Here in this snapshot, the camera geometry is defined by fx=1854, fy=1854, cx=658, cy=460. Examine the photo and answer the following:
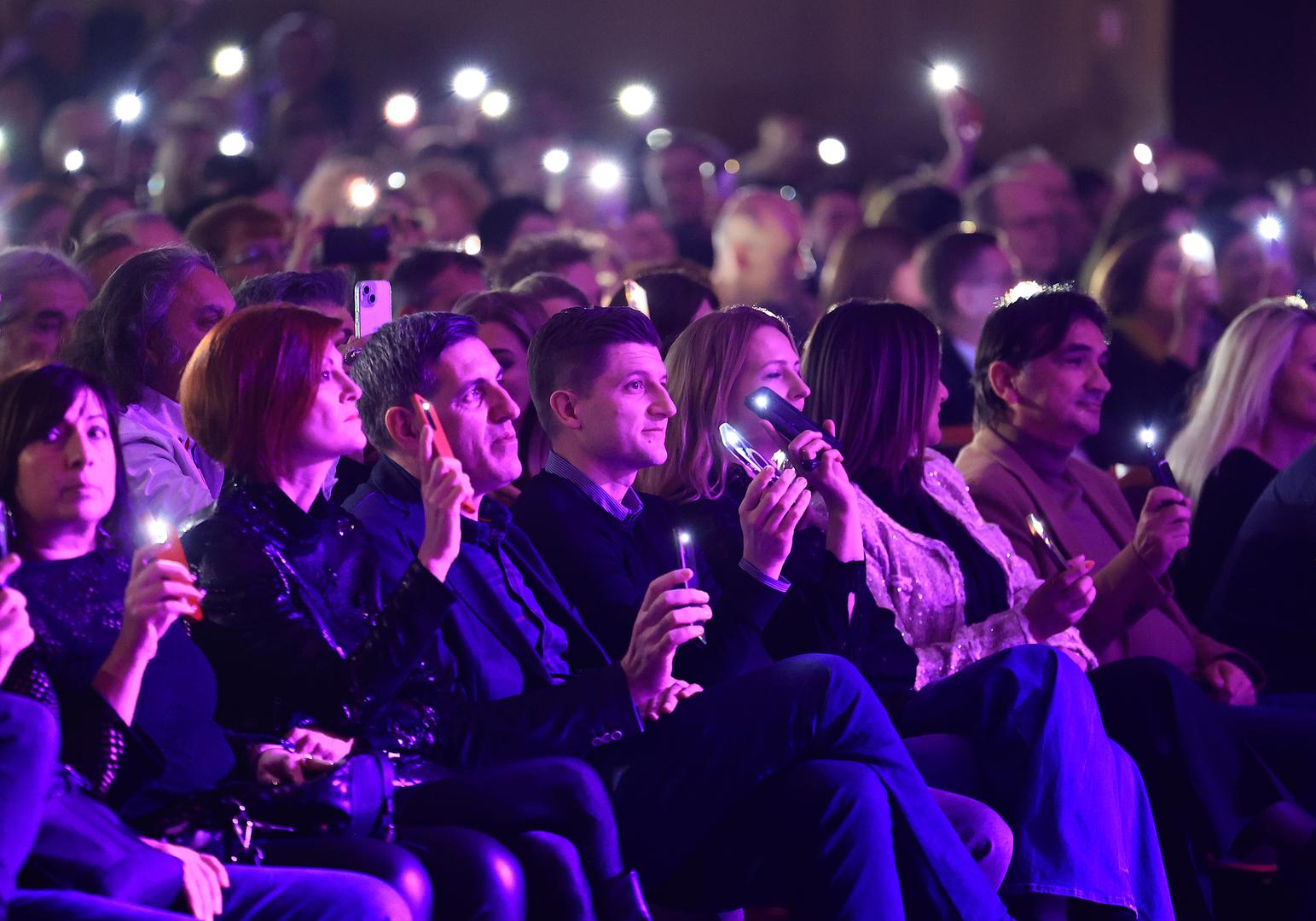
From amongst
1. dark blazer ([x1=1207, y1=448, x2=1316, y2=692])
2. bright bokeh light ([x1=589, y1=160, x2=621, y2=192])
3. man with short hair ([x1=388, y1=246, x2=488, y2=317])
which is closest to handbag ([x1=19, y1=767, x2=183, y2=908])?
man with short hair ([x1=388, y1=246, x2=488, y2=317])

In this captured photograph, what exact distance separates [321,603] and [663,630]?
0.44 meters

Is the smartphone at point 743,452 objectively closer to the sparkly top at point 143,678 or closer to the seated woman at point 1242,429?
the sparkly top at point 143,678

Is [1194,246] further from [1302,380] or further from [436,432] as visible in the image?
[436,432]

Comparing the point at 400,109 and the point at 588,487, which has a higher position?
the point at 400,109

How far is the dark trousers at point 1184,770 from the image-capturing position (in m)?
2.92

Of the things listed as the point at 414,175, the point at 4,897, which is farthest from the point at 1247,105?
the point at 4,897

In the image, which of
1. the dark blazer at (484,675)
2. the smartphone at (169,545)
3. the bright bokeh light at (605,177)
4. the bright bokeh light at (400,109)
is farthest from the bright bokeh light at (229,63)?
the smartphone at (169,545)

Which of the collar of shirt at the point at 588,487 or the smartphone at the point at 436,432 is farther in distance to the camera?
the collar of shirt at the point at 588,487

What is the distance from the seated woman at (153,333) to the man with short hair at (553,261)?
135cm

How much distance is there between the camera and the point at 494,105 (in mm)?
7430

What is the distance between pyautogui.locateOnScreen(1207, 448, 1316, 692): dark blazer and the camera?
11.1 ft

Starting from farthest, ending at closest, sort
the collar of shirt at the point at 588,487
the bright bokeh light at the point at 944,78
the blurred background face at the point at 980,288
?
the bright bokeh light at the point at 944,78 → the blurred background face at the point at 980,288 → the collar of shirt at the point at 588,487

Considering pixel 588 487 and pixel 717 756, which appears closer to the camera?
pixel 717 756

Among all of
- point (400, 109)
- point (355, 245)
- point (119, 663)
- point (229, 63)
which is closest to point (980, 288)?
point (355, 245)
